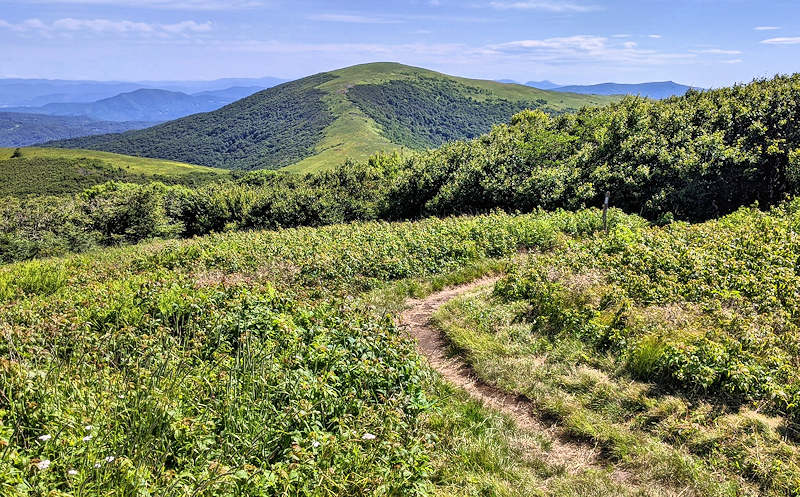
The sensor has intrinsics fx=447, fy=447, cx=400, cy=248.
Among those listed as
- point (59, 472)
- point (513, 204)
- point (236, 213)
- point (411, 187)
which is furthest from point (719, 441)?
point (236, 213)

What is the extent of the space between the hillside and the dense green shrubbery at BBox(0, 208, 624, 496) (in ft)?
432

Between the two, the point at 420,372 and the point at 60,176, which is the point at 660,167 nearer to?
the point at 420,372

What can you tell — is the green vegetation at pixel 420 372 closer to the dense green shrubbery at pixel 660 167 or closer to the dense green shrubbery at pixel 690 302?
the dense green shrubbery at pixel 690 302

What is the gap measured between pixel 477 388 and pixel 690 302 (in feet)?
13.4

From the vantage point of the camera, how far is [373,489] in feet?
11.8

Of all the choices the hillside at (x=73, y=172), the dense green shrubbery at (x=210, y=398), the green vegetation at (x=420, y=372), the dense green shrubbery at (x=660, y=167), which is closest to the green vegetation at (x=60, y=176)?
the hillside at (x=73, y=172)

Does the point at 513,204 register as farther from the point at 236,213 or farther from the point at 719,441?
the point at 236,213

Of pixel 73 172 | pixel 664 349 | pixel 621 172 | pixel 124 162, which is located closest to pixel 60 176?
pixel 73 172

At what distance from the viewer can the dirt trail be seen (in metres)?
5.04

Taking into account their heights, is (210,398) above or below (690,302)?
below

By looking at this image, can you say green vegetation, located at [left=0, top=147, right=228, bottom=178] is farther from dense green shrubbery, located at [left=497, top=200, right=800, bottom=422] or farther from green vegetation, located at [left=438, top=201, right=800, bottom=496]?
green vegetation, located at [left=438, top=201, right=800, bottom=496]

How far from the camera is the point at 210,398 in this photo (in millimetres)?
4301

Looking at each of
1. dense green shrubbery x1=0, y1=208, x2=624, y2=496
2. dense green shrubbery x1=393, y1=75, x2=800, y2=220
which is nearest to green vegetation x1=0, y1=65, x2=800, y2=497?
dense green shrubbery x1=0, y1=208, x2=624, y2=496

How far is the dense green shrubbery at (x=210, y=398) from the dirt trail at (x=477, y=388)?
1.43m
